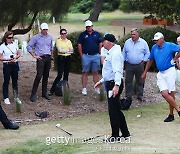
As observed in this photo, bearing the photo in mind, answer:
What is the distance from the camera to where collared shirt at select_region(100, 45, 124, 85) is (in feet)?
24.6

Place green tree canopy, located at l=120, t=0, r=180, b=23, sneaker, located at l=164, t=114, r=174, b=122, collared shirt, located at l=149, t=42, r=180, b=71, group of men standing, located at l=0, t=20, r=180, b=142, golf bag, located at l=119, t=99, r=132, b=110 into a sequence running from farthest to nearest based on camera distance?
green tree canopy, located at l=120, t=0, r=180, b=23 → golf bag, located at l=119, t=99, r=132, b=110 → sneaker, located at l=164, t=114, r=174, b=122 → collared shirt, located at l=149, t=42, r=180, b=71 → group of men standing, located at l=0, t=20, r=180, b=142

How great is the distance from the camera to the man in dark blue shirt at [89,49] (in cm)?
1172

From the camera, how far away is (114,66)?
756 centimetres

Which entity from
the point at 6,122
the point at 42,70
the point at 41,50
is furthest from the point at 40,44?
the point at 6,122

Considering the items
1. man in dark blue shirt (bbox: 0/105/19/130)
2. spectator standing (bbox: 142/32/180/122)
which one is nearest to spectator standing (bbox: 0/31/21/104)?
man in dark blue shirt (bbox: 0/105/19/130)

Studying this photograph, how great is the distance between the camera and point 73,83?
43.8 ft

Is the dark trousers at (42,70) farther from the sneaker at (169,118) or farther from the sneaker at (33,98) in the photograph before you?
the sneaker at (169,118)

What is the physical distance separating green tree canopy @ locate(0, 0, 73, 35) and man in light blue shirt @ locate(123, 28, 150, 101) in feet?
5.56

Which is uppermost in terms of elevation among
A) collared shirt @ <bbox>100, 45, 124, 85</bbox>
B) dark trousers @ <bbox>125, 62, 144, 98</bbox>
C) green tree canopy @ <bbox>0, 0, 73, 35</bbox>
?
green tree canopy @ <bbox>0, 0, 73, 35</bbox>

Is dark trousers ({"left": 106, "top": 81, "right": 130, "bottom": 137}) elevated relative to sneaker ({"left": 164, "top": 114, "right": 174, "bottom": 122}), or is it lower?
elevated

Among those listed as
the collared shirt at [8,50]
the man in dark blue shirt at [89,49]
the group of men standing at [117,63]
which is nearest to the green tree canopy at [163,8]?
the man in dark blue shirt at [89,49]

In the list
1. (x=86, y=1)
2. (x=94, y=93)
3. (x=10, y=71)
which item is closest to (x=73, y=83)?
(x=94, y=93)

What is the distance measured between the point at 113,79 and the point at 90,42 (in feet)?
A: 13.6

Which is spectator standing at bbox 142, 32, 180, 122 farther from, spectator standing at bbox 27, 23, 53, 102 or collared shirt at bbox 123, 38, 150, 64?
spectator standing at bbox 27, 23, 53, 102
